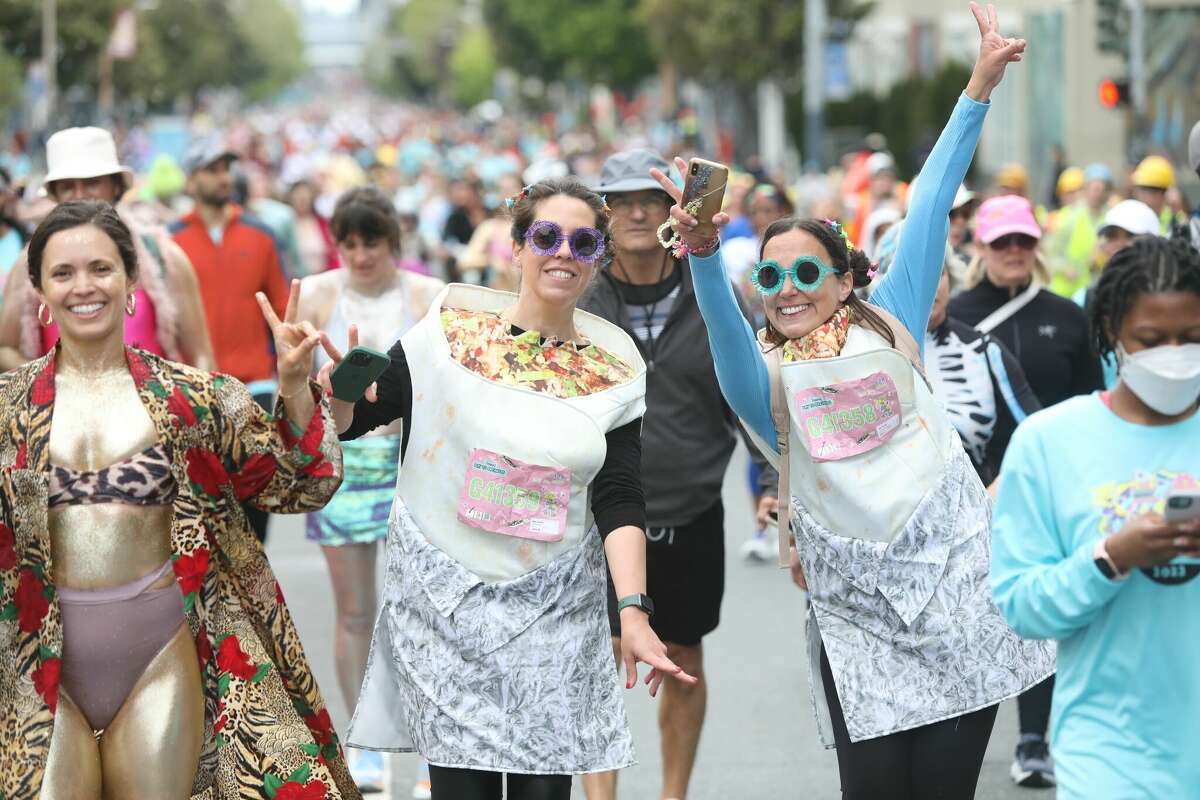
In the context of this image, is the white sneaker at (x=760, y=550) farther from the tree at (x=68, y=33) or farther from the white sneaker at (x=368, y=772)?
the tree at (x=68, y=33)

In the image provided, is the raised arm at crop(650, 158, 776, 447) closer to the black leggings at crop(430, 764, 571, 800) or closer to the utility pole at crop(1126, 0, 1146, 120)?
the black leggings at crop(430, 764, 571, 800)

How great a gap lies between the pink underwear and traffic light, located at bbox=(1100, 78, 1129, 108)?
18.0 m

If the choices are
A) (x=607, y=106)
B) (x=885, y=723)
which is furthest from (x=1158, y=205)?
(x=607, y=106)

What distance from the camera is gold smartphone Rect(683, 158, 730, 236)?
4.57m

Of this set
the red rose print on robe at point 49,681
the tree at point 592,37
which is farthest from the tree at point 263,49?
the red rose print on robe at point 49,681

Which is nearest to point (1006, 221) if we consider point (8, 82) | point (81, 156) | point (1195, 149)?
point (1195, 149)

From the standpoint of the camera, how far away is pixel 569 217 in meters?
4.79

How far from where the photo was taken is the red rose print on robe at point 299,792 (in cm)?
462

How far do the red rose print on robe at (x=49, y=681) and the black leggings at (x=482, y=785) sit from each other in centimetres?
84

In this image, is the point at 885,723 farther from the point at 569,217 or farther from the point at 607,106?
the point at 607,106

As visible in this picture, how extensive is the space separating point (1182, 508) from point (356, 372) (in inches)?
74.1

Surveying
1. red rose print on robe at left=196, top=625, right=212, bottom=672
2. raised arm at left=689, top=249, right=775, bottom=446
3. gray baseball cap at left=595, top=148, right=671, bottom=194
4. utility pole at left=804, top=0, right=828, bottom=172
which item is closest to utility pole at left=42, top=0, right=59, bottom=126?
utility pole at left=804, top=0, right=828, bottom=172

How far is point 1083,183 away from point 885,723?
13804mm

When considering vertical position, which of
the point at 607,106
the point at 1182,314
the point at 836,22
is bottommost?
the point at 607,106
